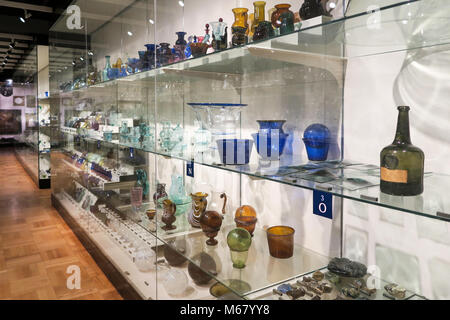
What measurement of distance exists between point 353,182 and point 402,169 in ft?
0.57

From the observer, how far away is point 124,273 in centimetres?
247

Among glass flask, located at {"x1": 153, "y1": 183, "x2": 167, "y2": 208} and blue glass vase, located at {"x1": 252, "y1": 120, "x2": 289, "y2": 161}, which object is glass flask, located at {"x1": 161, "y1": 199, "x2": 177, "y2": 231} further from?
blue glass vase, located at {"x1": 252, "y1": 120, "x2": 289, "y2": 161}

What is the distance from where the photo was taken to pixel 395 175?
3.03 feet

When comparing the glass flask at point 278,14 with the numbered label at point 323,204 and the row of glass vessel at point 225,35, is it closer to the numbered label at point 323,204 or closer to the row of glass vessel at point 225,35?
the row of glass vessel at point 225,35

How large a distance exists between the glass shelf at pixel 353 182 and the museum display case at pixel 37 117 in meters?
5.71

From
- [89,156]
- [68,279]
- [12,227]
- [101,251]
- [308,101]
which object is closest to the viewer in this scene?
[308,101]

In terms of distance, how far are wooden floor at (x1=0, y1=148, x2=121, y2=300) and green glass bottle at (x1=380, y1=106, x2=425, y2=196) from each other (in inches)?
83.8

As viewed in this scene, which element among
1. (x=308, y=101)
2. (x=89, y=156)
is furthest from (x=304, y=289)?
(x=89, y=156)

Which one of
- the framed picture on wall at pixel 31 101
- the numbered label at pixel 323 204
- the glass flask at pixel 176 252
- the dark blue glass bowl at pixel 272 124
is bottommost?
the glass flask at pixel 176 252

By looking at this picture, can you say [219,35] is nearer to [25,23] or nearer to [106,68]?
[106,68]

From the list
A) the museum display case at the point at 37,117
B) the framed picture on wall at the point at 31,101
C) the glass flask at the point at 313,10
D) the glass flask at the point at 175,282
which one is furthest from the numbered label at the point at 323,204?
the framed picture on wall at the point at 31,101

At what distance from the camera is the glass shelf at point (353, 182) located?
838 mm
